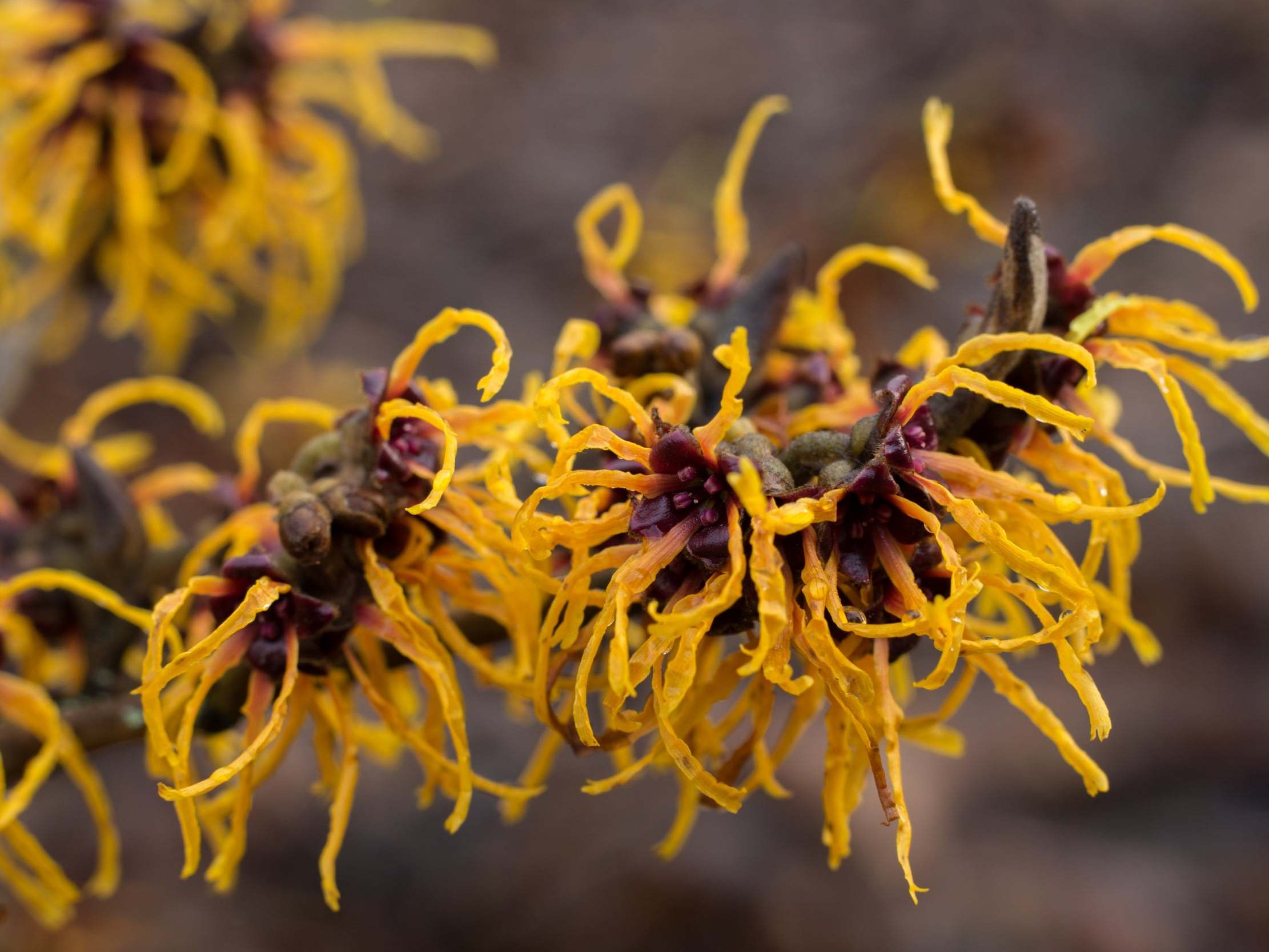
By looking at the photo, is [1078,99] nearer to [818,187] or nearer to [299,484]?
[818,187]

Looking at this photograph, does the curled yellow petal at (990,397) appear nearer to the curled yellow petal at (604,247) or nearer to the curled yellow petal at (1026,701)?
the curled yellow petal at (1026,701)

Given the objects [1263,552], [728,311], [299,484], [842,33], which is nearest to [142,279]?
[299,484]

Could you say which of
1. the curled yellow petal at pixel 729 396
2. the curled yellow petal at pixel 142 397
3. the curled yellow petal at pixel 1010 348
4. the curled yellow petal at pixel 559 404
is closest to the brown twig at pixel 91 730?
the curled yellow petal at pixel 142 397

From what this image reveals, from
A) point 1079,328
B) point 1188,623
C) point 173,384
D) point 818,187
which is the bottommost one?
point 173,384

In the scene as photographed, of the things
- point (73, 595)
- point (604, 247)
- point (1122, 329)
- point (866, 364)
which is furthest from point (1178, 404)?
point (866, 364)

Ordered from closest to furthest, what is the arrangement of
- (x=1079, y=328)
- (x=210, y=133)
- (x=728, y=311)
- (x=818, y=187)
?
(x=1079, y=328), (x=728, y=311), (x=210, y=133), (x=818, y=187)

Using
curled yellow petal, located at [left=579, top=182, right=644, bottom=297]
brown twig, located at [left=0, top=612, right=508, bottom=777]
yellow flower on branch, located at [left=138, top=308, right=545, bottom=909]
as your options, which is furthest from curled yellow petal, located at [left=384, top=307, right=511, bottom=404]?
brown twig, located at [left=0, top=612, right=508, bottom=777]

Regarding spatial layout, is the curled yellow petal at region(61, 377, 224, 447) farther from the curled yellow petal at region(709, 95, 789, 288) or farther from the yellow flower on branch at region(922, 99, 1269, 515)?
the yellow flower on branch at region(922, 99, 1269, 515)
